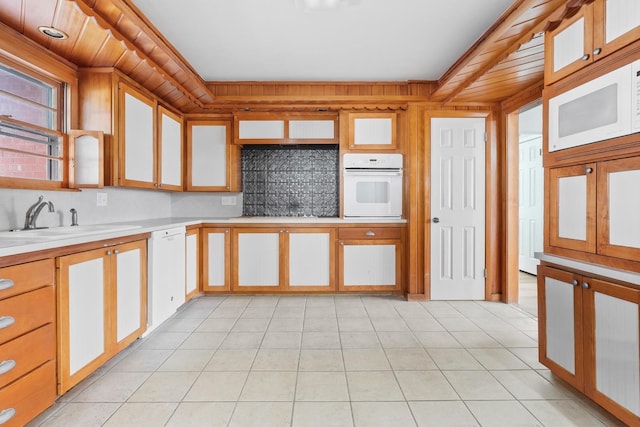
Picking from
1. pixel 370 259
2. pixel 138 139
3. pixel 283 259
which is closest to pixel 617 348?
pixel 370 259

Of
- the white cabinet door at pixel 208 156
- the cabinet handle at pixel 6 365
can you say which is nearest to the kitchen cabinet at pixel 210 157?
the white cabinet door at pixel 208 156

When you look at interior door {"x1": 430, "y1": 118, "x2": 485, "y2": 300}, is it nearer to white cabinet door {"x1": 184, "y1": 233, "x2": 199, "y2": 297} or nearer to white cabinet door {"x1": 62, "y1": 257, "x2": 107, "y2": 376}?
white cabinet door {"x1": 184, "y1": 233, "x2": 199, "y2": 297}

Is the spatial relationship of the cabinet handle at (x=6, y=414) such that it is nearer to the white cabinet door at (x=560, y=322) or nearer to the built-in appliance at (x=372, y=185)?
the white cabinet door at (x=560, y=322)

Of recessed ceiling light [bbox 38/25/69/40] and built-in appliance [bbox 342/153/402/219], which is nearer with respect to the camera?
recessed ceiling light [bbox 38/25/69/40]

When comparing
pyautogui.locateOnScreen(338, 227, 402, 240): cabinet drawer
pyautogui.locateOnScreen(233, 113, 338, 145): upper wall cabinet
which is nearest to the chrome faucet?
pyautogui.locateOnScreen(233, 113, 338, 145): upper wall cabinet

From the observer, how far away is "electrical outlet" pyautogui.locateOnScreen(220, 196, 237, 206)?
420 cm

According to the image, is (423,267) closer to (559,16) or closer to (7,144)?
(559,16)

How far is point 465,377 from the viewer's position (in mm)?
1990

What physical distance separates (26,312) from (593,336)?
8.56 feet

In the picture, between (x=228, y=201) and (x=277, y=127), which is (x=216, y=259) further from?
(x=277, y=127)

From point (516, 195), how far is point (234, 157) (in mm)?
3143

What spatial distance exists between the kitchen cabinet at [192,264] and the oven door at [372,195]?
1.66 meters

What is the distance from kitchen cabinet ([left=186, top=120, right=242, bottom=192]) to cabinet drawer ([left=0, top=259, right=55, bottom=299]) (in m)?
2.36

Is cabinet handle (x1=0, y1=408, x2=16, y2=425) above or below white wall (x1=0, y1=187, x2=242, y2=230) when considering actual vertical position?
below
